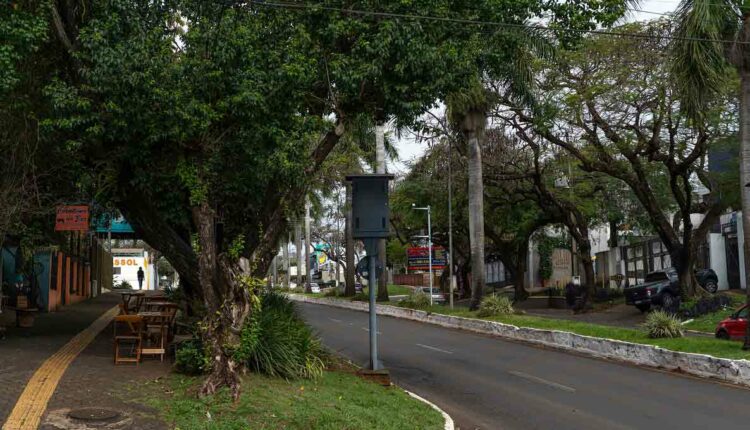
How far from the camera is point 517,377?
1448 cm

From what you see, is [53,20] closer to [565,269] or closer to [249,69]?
[249,69]

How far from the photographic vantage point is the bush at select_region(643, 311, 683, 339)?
16938 mm

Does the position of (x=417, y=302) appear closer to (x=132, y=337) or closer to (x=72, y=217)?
(x=72, y=217)

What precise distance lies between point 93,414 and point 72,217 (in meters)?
7.50

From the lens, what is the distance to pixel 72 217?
1473 centimetres

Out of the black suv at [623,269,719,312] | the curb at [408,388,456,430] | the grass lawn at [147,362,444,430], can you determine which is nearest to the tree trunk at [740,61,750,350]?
the curb at [408,388,456,430]

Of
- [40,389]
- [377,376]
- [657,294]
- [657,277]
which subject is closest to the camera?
[40,389]

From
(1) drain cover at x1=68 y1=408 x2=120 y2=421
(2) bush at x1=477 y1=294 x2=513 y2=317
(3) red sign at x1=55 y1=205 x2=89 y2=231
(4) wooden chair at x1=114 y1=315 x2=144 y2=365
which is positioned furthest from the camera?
(2) bush at x1=477 y1=294 x2=513 y2=317

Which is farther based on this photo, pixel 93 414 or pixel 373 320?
pixel 373 320

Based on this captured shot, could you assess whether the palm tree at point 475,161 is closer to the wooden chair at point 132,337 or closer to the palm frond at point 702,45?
the palm frond at point 702,45

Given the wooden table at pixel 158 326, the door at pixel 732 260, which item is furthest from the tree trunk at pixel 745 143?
the door at pixel 732 260

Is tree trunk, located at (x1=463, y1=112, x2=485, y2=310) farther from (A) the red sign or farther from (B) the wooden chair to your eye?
(B) the wooden chair

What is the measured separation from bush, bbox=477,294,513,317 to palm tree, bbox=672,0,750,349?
10.5 meters

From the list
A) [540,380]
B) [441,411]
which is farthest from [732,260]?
[441,411]
